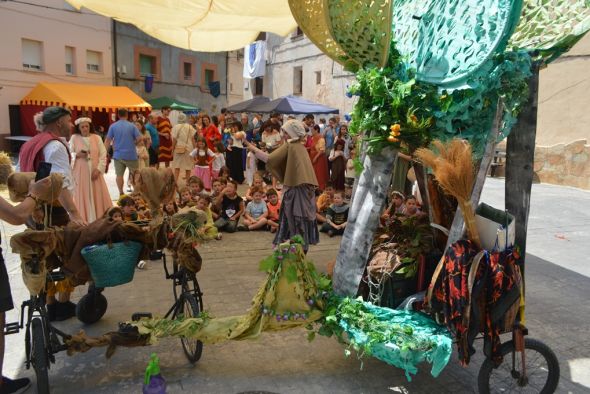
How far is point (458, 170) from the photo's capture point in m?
2.96

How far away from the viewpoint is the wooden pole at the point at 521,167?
3.52 metres

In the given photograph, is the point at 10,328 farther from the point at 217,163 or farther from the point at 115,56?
the point at 115,56

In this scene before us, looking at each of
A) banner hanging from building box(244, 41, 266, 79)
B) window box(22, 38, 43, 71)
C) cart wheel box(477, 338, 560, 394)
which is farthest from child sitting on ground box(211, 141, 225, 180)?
banner hanging from building box(244, 41, 266, 79)

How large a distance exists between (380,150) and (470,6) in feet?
3.52

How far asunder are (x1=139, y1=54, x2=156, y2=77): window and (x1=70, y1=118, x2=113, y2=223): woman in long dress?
18.4m

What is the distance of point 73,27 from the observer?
21.0 m

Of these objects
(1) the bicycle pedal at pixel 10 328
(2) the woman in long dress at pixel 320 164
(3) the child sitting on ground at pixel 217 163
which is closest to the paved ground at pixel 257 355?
(1) the bicycle pedal at pixel 10 328

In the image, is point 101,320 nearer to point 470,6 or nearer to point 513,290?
point 513,290

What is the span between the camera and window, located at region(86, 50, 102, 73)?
22.1 m

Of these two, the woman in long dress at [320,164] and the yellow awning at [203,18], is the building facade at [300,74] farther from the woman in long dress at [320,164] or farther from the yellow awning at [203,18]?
the yellow awning at [203,18]

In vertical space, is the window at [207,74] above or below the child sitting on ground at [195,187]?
above

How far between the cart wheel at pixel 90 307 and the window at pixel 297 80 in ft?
72.5

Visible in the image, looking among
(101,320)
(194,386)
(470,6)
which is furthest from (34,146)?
(470,6)

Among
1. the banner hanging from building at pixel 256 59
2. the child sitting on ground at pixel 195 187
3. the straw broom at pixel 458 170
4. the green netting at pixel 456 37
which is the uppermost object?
the banner hanging from building at pixel 256 59
